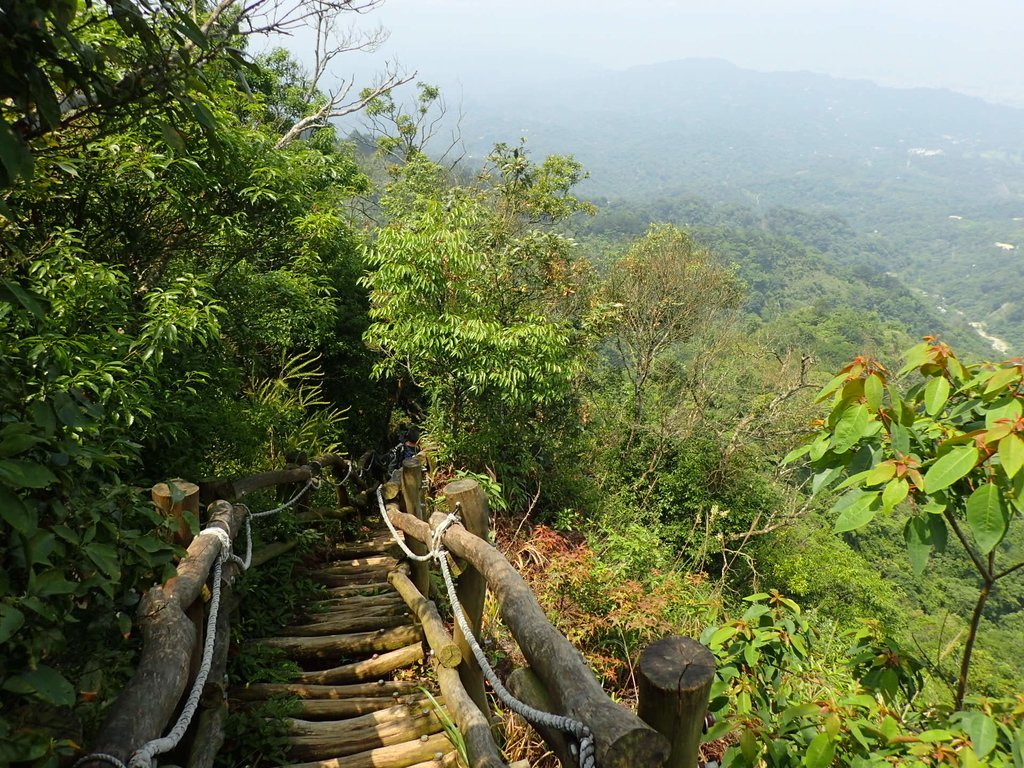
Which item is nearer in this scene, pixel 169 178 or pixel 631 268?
pixel 169 178

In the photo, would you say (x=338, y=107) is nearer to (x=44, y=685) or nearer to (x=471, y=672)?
(x=471, y=672)

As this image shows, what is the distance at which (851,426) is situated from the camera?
5.26 feet

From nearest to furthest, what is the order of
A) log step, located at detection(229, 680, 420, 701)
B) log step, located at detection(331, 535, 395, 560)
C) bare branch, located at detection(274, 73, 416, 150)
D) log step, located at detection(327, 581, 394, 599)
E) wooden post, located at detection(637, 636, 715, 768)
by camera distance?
wooden post, located at detection(637, 636, 715, 768) < log step, located at detection(229, 680, 420, 701) < log step, located at detection(327, 581, 394, 599) < log step, located at detection(331, 535, 395, 560) < bare branch, located at detection(274, 73, 416, 150)

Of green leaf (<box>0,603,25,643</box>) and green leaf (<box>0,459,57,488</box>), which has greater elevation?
green leaf (<box>0,459,57,488</box>)

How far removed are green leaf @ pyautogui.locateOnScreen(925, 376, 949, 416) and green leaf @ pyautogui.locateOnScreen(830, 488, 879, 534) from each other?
288 mm

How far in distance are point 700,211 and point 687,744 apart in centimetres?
13906

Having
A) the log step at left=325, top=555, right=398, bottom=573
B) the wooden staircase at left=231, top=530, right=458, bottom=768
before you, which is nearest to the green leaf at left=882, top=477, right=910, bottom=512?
the wooden staircase at left=231, top=530, right=458, bottom=768

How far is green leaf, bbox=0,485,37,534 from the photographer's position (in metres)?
0.98

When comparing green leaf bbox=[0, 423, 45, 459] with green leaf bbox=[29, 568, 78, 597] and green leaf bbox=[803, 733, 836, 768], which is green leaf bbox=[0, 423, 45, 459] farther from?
green leaf bbox=[803, 733, 836, 768]

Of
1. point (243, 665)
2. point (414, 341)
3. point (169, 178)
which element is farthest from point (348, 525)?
point (169, 178)

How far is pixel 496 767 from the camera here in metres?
2.05

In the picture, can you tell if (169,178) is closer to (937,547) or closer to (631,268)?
(937,547)

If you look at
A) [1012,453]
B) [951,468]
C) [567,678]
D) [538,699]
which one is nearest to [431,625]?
[538,699]

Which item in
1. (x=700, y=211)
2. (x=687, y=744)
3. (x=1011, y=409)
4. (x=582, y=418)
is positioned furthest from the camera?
(x=700, y=211)
